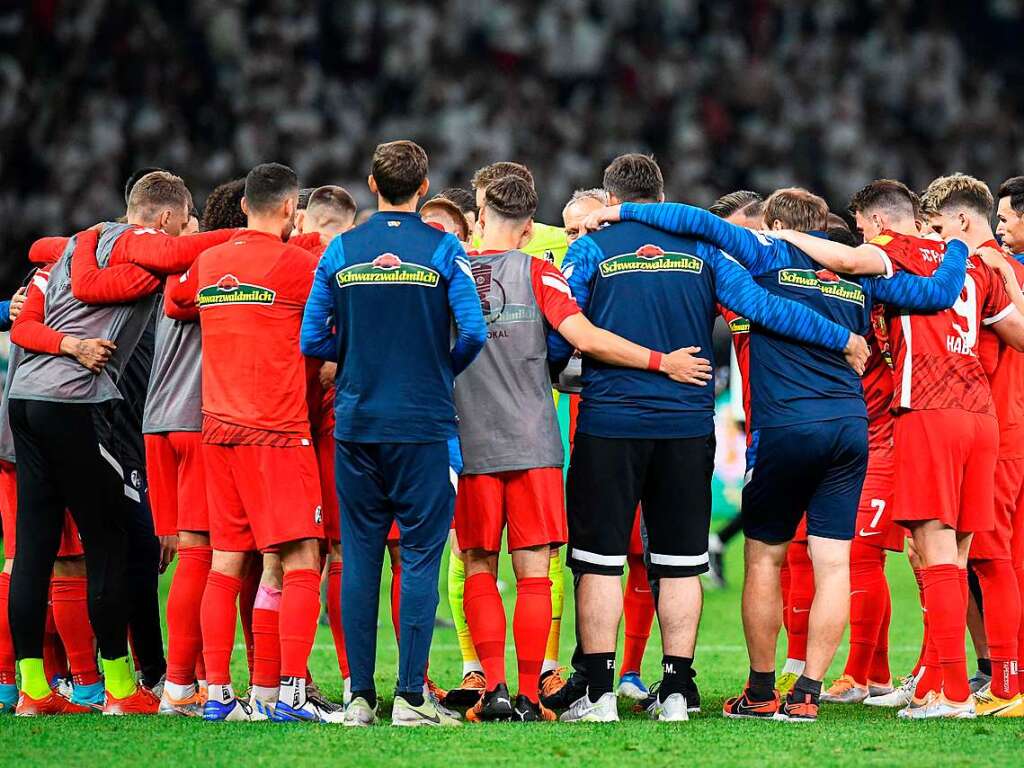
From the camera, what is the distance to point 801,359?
5871 mm

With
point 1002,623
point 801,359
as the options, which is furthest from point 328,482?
point 1002,623

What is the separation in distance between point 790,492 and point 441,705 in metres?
1.81

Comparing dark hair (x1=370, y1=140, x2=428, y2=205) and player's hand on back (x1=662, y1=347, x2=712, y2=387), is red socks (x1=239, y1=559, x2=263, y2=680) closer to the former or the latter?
dark hair (x1=370, y1=140, x2=428, y2=205)

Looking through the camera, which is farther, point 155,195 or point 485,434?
point 155,195

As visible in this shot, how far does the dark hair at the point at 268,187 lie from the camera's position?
19.2 feet

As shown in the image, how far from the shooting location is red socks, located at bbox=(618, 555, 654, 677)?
6.70m

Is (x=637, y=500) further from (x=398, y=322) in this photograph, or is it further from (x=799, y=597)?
(x=799, y=597)

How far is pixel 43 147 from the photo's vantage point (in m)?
16.5

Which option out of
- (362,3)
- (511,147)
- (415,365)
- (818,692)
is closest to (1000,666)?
(818,692)

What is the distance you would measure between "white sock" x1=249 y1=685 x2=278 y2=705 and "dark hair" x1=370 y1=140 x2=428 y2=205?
80.6 inches

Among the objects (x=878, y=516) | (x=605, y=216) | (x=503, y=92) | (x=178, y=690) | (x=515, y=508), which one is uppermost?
(x=503, y=92)

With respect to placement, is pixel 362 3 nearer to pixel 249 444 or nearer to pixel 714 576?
pixel 714 576

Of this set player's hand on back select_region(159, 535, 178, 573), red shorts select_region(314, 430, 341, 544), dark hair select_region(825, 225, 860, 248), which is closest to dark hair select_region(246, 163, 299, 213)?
red shorts select_region(314, 430, 341, 544)

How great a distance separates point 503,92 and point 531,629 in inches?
540
